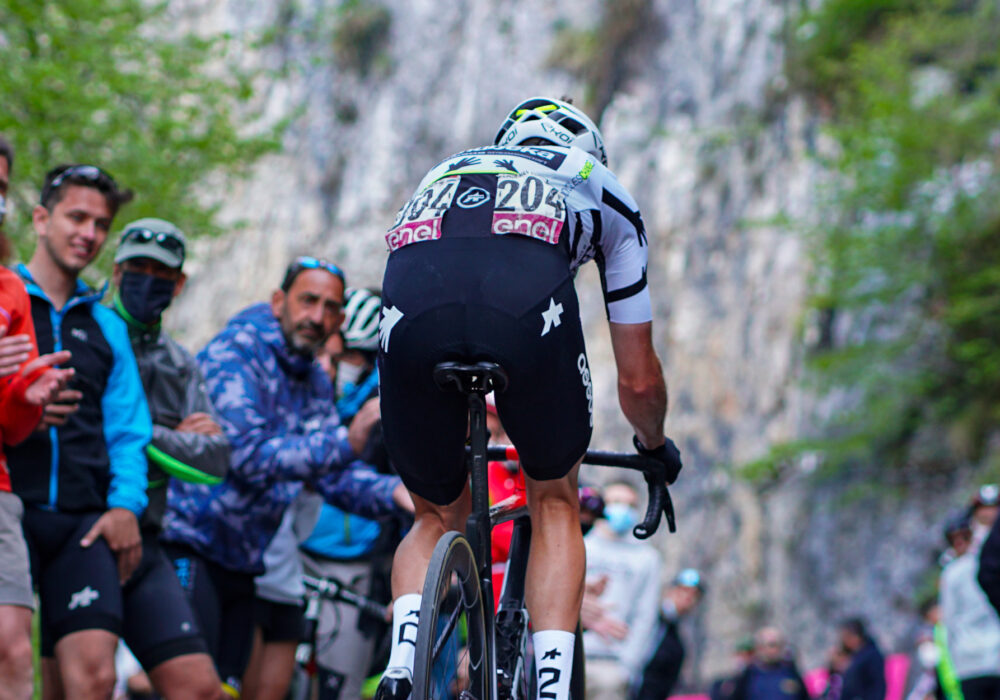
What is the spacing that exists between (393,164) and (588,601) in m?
37.2

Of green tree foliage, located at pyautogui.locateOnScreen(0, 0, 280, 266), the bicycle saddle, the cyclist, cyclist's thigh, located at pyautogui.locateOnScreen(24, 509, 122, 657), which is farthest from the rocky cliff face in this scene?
the bicycle saddle

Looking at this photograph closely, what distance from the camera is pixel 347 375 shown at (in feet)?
23.8

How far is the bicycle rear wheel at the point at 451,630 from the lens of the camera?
3.00 meters

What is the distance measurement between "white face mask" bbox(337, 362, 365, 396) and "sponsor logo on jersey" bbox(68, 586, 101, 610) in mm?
3029

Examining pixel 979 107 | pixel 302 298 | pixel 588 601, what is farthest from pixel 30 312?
pixel 979 107

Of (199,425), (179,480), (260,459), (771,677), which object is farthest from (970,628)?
(771,677)

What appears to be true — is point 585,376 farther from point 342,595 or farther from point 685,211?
point 685,211

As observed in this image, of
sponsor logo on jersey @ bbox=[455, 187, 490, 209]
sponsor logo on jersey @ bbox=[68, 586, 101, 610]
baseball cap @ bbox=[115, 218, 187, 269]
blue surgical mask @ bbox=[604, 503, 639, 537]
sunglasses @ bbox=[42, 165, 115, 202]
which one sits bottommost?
sponsor logo on jersey @ bbox=[68, 586, 101, 610]

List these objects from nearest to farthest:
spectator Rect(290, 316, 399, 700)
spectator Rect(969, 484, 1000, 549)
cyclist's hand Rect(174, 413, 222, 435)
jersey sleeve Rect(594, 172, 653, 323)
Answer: jersey sleeve Rect(594, 172, 653, 323)
cyclist's hand Rect(174, 413, 222, 435)
spectator Rect(290, 316, 399, 700)
spectator Rect(969, 484, 1000, 549)

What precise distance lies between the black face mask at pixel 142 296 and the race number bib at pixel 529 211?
2390 mm

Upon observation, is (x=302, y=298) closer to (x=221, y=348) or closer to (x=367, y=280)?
(x=221, y=348)

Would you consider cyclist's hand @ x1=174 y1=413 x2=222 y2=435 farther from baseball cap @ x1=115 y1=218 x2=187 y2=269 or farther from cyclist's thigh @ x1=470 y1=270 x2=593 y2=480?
cyclist's thigh @ x1=470 y1=270 x2=593 y2=480

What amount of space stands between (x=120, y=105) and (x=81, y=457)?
554 inches

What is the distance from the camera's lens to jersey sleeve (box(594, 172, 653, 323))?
3.64 metres
